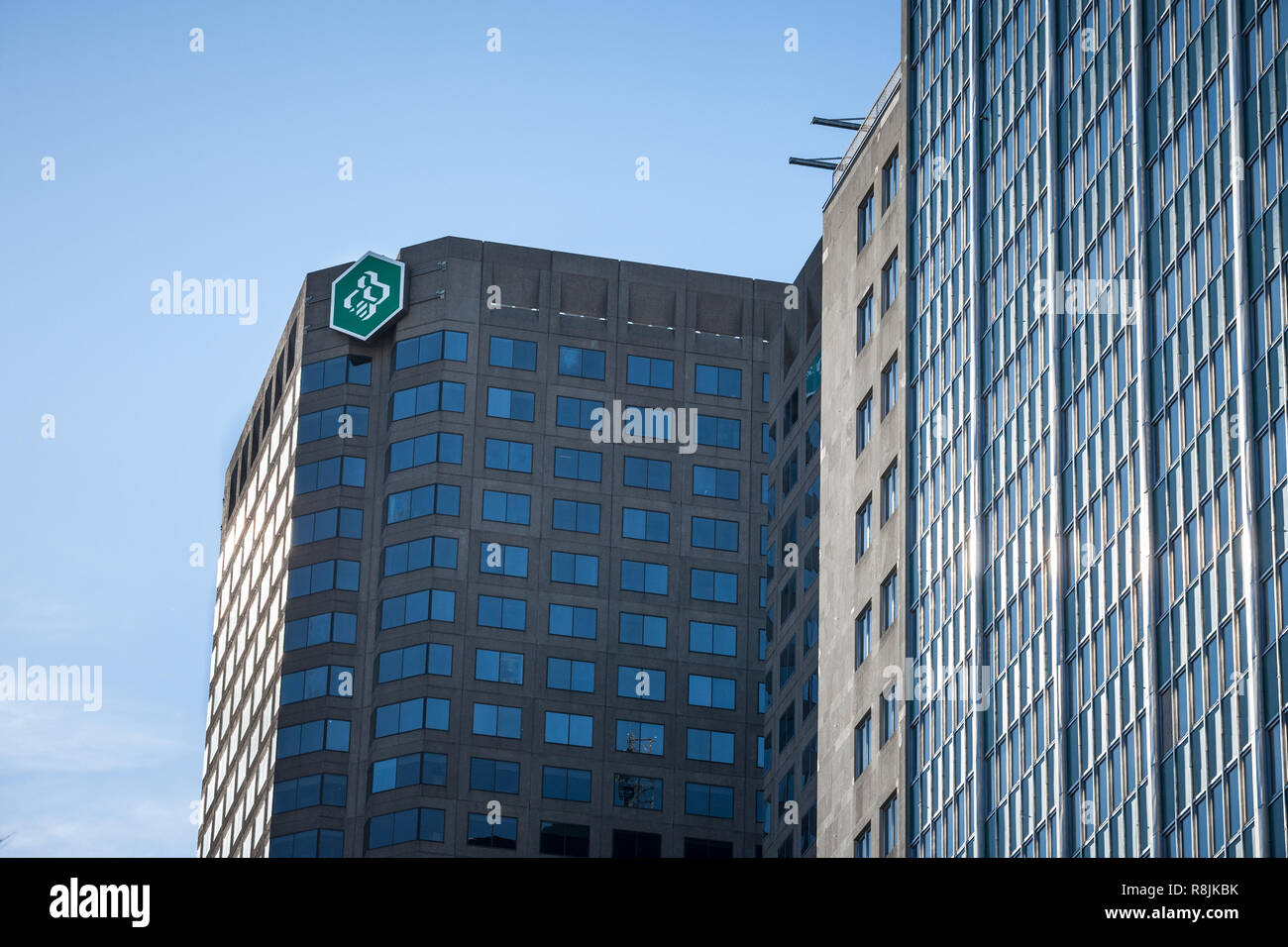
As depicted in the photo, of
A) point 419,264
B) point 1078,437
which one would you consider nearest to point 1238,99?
point 1078,437

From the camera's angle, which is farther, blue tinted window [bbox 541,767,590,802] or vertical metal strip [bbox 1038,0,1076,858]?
blue tinted window [bbox 541,767,590,802]

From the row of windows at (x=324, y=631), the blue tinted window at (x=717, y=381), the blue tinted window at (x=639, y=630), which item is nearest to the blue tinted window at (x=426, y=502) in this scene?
the row of windows at (x=324, y=631)

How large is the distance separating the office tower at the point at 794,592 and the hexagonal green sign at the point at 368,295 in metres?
25.2

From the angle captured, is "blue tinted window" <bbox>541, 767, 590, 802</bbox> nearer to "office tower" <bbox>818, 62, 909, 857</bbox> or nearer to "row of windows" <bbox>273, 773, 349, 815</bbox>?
"row of windows" <bbox>273, 773, 349, 815</bbox>

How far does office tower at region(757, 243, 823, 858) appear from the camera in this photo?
5094 inches

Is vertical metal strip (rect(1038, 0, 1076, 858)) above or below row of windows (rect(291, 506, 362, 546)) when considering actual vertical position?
below

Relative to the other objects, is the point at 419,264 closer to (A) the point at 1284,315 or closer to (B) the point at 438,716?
(B) the point at 438,716

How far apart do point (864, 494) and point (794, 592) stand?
41.7 m

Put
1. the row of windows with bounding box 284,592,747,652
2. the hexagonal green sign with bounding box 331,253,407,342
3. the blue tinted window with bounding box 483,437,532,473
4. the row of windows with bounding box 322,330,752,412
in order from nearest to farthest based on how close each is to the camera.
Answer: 1. the row of windows with bounding box 284,592,747,652
2. the blue tinted window with bounding box 483,437,532,473
3. the row of windows with bounding box 322,330,752,412
4. the hexagonal green sign with bounding box 331,253,407,342

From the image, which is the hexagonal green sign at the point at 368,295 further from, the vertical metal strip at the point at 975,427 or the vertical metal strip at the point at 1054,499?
the vertical metal strip at the point at 1054,499

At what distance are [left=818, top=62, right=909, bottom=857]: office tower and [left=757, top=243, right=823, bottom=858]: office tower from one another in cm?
3043

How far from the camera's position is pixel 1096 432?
78375mm

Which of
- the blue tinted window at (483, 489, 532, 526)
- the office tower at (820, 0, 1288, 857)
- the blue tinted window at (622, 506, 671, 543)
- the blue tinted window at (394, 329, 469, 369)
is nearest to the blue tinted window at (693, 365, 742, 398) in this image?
the blue tinted window at (622, 506, 671, 543)
